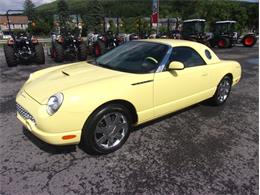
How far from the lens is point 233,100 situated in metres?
5.36

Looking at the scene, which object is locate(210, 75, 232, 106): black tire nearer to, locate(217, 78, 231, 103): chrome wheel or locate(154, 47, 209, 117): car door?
locate(217, 78, 231, 103): chrome wheel

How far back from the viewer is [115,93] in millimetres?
2920

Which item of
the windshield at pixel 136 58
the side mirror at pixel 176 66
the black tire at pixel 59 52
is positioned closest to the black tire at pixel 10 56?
the black tire at pixel 59 52

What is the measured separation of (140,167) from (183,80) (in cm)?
156

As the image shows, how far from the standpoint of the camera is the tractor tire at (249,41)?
18.8m

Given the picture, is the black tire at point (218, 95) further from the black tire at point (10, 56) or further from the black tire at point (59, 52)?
the black tire at point (10, 56)

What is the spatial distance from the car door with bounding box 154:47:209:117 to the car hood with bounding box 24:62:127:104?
64 cm

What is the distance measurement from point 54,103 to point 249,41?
64.5 ft


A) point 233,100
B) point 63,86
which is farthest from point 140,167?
point 233,100

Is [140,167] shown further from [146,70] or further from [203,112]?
[203,112]

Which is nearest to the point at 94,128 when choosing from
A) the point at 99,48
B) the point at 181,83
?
the point at 181,83

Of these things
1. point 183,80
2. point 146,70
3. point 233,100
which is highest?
point 146,70

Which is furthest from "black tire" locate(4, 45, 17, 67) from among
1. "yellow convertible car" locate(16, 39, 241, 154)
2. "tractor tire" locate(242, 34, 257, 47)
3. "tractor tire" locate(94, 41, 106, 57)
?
"tractor tire" locate(242, 34, 257, 47)

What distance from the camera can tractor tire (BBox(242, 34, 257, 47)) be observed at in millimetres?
18812
